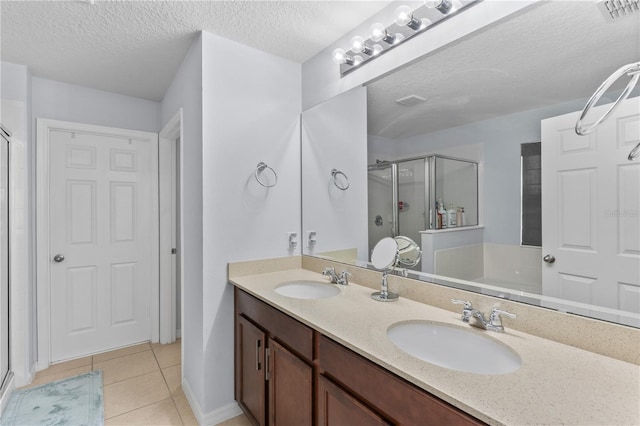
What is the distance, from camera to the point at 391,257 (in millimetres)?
1550

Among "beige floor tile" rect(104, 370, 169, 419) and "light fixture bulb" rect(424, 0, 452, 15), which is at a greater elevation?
"light fixture bulb" rect(424, 0, 452, 15)

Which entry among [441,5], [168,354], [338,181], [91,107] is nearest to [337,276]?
[338,181]

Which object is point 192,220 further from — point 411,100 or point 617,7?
point 617,7

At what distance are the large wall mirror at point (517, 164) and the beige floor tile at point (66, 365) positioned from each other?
8.30ft

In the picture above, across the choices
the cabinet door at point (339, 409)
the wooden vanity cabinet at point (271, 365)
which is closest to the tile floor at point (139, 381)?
the wooden vanity cabinet at point (271, 365)

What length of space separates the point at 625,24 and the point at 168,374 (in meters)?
3.16

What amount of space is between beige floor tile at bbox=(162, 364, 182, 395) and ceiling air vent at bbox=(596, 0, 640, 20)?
2.97 metres

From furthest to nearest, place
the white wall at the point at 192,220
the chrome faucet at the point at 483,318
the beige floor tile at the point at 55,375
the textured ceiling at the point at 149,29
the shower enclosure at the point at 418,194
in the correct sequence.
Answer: the beige floor tile at the point at 55,375 < the white wall at the point at 192,220 < the textured ceiling at the point at 149,29 < the shower enclosure at the point at 418,194 < the chrome faucet at the point at 483,318

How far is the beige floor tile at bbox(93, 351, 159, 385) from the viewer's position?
242cm

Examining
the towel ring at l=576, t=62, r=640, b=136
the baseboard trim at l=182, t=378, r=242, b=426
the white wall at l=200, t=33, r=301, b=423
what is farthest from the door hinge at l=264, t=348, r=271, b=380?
the towel ring at l=576, t=62, r=640, b=136

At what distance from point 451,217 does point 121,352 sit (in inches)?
118

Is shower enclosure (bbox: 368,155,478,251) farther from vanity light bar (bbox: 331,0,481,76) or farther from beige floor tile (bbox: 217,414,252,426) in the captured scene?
beige floor tile (bbox: 217,414,252,426)

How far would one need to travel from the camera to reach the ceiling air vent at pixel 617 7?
93 cm

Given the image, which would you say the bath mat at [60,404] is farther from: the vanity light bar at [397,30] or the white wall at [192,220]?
the vanity light bar at [397,30]
